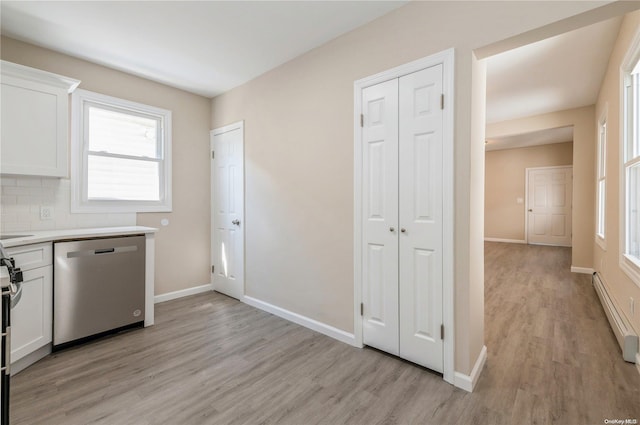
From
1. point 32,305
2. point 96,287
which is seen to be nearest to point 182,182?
point 96,287

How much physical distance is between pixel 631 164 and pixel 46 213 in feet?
17.5

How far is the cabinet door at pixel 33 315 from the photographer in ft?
6.75

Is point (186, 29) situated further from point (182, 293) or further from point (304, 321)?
point (182, 293)

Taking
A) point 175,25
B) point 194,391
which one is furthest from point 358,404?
point 175,25

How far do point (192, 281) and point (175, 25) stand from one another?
3.00 metres

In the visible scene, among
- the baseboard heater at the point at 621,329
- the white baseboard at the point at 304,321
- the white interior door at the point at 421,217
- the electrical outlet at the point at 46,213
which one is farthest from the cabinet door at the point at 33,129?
the baseboard heater at the point at 621,329

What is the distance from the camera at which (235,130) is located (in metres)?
3.71

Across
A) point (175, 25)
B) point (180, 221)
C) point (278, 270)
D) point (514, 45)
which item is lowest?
point (278, 270)

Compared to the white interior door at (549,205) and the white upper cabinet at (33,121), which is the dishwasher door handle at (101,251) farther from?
the white interior door at (549,205)

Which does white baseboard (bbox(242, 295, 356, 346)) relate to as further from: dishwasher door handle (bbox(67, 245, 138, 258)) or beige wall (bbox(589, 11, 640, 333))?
beige wall (bbox(589, 11, 640, 333))

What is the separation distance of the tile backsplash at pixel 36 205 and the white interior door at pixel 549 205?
9577 mm

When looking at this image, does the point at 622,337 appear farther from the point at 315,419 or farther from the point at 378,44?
the point at 378,44

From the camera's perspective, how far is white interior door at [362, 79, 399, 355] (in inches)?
87.5

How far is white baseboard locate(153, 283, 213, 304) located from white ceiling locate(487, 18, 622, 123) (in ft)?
15.2
